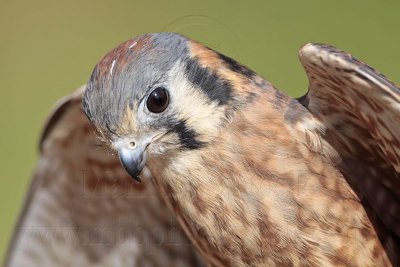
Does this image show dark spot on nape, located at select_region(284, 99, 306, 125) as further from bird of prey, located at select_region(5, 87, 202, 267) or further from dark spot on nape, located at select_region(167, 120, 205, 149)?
bird of prey, located at select_region(5, 87, 202, 267)

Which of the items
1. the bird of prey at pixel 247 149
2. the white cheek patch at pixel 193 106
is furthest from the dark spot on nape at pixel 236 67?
the white cheek patch at pixel 193 106

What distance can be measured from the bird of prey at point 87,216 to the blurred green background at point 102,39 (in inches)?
34.2

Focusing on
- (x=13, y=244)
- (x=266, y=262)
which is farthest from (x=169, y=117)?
(x=13, y=244)

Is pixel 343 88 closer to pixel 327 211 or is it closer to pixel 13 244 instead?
pixel 327 211

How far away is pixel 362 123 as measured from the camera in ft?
9.32

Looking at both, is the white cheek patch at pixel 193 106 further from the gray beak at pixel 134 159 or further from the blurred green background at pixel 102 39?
the blurred green background at pixel 102 39

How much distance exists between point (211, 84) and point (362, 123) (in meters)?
0.41

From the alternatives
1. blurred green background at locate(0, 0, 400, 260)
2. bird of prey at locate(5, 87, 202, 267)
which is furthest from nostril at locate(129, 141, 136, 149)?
blurred green background at locate(0, 0, 400, 260)

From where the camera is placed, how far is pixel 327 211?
113 inches

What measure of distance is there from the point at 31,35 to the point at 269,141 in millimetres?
3548

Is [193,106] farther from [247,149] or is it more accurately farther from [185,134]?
[247,149]

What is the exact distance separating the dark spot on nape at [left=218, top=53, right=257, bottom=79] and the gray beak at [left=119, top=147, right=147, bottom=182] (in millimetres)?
342

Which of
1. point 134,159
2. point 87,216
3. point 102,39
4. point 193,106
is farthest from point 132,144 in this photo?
point 102,39

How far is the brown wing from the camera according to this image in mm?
2629
